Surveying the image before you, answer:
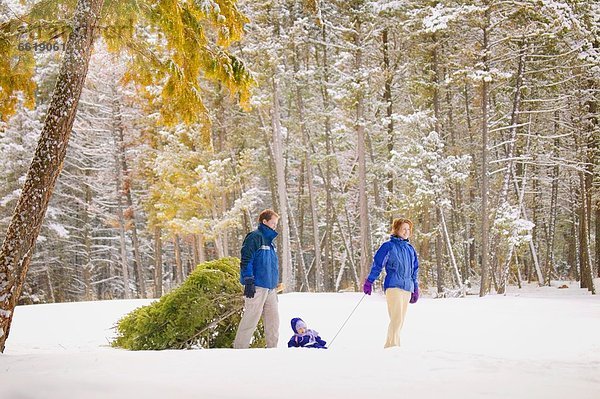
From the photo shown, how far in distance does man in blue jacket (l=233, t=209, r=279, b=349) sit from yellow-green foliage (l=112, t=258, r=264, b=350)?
31.5 inches

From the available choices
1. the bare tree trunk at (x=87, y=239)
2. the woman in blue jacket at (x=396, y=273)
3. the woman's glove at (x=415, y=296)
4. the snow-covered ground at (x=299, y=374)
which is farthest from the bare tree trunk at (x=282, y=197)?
the woman in blue jacket at (x=396, y=273)

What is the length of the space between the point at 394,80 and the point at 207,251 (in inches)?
753

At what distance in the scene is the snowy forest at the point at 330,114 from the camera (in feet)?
28.0

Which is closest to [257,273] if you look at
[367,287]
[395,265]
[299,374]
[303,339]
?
[303,339]

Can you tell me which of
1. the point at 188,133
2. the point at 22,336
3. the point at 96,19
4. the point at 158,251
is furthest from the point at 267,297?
the point at 158,251

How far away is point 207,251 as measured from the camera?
3741 centimetres

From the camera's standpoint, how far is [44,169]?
6641mm

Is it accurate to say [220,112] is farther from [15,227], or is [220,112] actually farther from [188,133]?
[15,227]

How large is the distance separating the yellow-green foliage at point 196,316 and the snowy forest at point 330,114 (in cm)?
239

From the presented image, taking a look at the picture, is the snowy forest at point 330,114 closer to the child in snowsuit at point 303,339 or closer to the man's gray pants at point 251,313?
the man's gray pants at point 251,313

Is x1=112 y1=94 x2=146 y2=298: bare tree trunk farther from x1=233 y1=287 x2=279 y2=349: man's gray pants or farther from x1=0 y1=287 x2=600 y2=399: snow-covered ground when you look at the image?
x1=0 y1=287 x2=600 y2=399: snow-covered ground

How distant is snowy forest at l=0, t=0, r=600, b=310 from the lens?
28.0ft

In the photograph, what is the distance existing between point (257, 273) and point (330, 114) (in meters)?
15.9

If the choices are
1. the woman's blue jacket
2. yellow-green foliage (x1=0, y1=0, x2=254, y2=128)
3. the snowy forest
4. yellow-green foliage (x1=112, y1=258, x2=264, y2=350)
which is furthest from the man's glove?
the snowy forest
